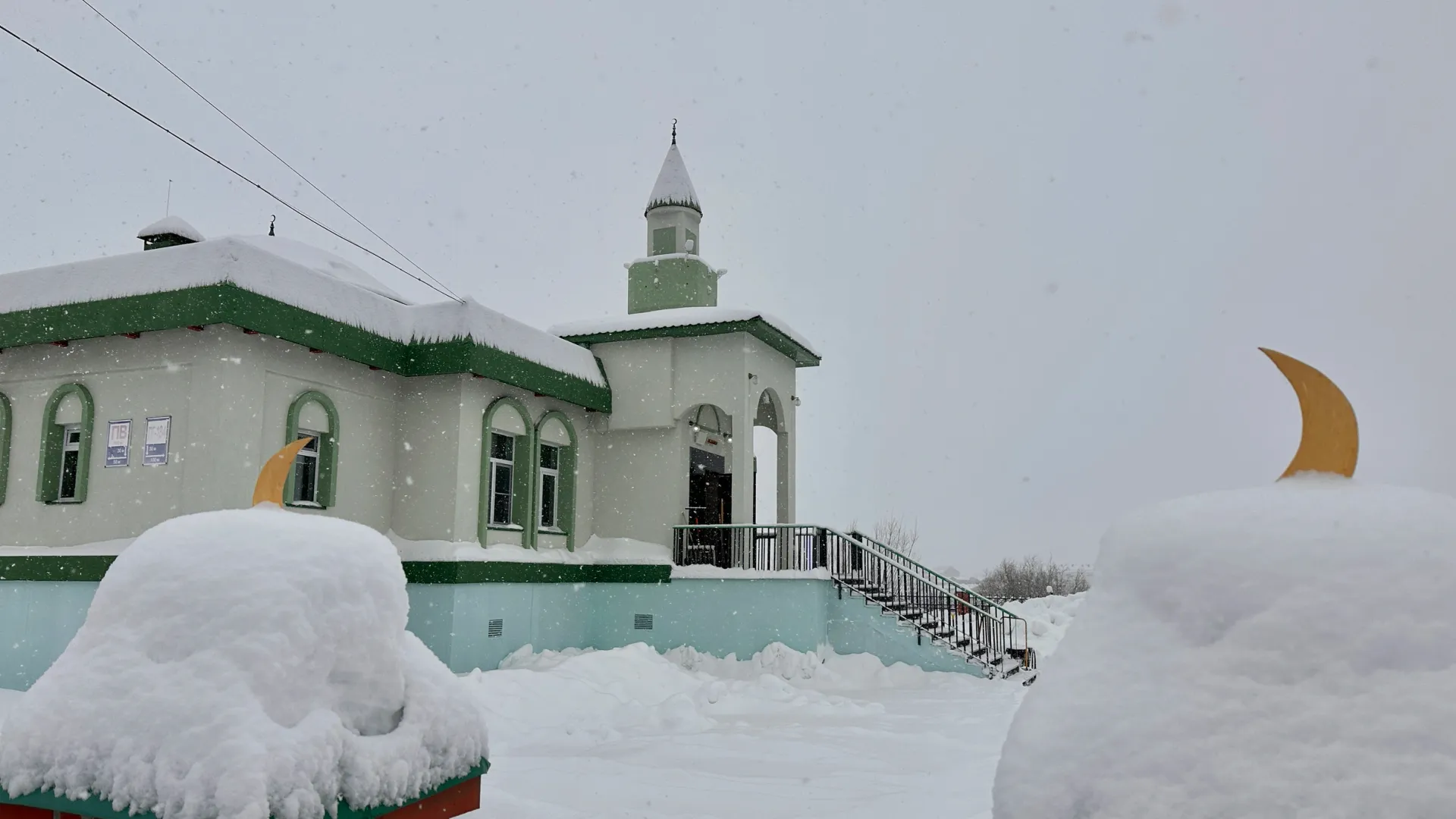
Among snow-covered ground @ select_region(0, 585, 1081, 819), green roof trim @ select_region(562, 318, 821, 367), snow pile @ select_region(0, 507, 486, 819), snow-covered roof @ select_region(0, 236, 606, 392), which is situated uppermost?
green roof trim @ select_region(562, 318, 821, 367)

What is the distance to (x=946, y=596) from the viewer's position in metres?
15.6

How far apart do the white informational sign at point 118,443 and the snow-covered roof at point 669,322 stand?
752cm

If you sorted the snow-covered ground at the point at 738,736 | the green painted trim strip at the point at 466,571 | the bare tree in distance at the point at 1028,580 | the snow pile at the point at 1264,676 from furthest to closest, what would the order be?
the bare tree in distance at the point at 1028,580 → the green painted trim strip at the point at 466,571 → the snow-covered ground at the point at 738,736 → the snow pile at the point at 1264,676

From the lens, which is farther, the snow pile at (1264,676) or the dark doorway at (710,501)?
the dark doorway at (710,501)

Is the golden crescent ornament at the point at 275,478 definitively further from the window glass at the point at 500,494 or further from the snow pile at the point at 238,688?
the window glass at the point at 500,494

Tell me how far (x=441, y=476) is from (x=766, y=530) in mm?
5308

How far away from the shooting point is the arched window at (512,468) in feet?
49.0

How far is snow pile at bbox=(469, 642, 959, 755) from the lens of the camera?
34.1 ft

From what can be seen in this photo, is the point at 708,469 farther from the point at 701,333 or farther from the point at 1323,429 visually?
the point at 1323,429

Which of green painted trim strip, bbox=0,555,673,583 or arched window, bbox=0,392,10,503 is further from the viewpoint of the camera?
arched window, bbox=0,392,10,503

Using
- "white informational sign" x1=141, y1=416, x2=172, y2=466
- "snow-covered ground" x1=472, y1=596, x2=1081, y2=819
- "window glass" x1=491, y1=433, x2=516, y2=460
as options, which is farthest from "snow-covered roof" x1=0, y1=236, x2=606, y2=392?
"snow-covered ground" x1=472, y1=596, x2=1081, y2=819

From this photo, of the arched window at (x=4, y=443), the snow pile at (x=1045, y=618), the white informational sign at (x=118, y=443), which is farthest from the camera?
the snow pile at (x=1045, y=618)

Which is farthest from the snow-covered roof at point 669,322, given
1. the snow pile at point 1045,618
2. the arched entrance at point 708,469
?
the snow pile at point 1045,618

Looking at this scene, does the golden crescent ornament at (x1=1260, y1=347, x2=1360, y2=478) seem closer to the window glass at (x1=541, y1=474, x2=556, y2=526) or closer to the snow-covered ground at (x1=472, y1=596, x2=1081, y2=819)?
the snow-covered ground at (x1=472, y1=596, x2=1081, y2=819)
